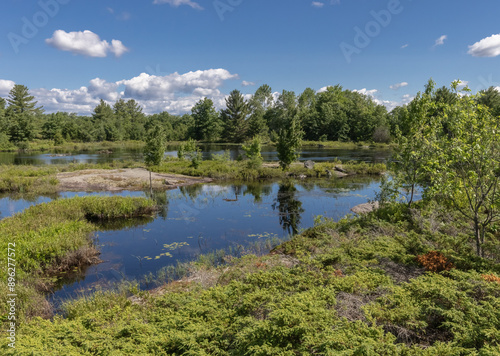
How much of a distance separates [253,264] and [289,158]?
79.5ft

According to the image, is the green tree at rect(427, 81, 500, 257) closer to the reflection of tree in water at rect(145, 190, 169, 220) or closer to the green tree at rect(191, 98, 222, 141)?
the reflection of tree in water at rect(145, 190, 169, 220)

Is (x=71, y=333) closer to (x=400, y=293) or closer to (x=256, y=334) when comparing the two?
(x=256, y=334)

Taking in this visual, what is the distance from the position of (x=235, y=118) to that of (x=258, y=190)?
83.1 metres

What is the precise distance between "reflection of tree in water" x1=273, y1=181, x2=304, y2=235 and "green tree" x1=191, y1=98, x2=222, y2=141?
7752 cm

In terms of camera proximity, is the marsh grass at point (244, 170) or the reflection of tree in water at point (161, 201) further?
the marsh grass at point (244, 170)

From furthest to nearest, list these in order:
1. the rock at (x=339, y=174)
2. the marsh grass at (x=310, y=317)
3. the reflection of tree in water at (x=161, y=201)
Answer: the rock at (x=339, y=174), the reflection of tree in water at (x=161, y=201), the marsh grass at (x=310, y=317)

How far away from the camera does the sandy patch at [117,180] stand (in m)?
25.6

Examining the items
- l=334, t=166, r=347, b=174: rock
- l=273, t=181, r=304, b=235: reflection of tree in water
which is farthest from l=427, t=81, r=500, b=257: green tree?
l=334, t=166, r=347, b=174: rock

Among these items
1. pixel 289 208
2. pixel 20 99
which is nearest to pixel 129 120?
pixel 20 99

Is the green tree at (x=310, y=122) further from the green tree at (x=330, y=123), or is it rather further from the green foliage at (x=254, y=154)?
the green foliage at (x=254, y=154)

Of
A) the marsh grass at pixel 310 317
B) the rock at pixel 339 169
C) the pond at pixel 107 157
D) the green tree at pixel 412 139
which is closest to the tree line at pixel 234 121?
the pond at pixel 107 157

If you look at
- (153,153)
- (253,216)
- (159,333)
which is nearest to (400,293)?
(159,333)

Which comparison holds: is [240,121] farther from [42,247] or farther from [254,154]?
[42,247]

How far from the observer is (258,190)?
26.1 metres
